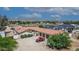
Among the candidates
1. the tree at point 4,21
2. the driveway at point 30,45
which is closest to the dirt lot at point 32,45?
the driveway at point 30,45

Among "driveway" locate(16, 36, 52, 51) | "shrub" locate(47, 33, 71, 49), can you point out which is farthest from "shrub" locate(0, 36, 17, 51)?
"shrub" locate(47, 33, 71, 49)

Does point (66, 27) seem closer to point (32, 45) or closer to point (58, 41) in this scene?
point (58, 41)

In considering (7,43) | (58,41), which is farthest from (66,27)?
(7,43)

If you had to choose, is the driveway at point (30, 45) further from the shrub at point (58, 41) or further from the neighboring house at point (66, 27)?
the neighboring house at point (66, 27)

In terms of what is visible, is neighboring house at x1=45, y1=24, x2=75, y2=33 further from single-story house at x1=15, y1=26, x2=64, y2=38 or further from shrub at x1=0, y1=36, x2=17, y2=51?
shrub at x1=0, y1=36, x2=17, y2=51
